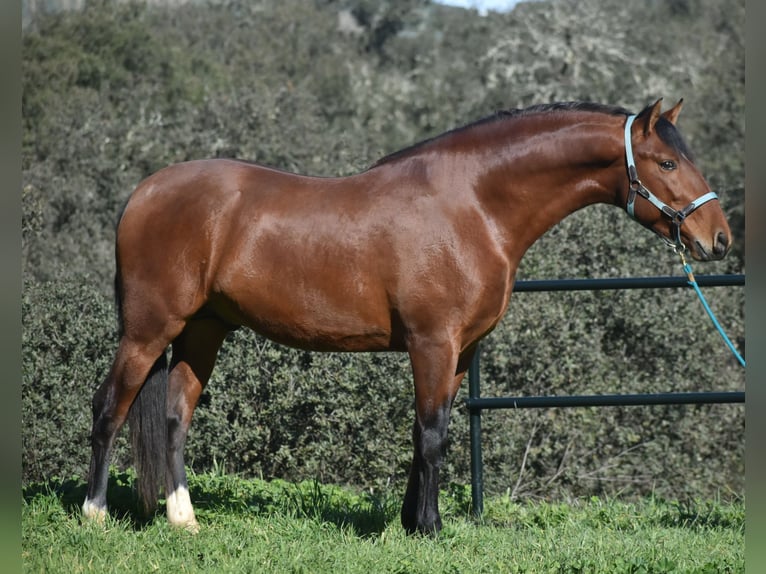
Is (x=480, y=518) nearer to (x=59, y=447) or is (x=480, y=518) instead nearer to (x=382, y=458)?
(x=382, y=458)

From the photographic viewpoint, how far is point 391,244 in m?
4.64

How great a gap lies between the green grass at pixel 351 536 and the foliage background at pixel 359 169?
1.40 metres

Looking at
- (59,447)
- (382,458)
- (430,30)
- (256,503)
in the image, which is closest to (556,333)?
(382,458)

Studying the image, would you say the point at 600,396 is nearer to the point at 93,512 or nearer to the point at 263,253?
the point at 263,253

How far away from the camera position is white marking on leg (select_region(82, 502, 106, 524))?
4809 mm

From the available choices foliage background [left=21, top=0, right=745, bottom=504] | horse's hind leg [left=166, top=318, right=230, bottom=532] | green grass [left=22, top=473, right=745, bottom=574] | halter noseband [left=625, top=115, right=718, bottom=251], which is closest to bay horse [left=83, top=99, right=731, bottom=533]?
halter noseband [left=625, top=115, right=718, bottom=251]

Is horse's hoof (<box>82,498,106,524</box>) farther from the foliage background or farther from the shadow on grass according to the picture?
the foliage background

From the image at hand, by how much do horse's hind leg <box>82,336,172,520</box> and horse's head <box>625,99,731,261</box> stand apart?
2667mm

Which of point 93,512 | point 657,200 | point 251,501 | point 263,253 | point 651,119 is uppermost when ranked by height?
point 651,119

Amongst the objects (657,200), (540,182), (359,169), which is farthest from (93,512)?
(359,169)

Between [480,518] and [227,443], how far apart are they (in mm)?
2503

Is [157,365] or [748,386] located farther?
[157,365]

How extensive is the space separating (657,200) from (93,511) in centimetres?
335

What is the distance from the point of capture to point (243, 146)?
13.8 m
